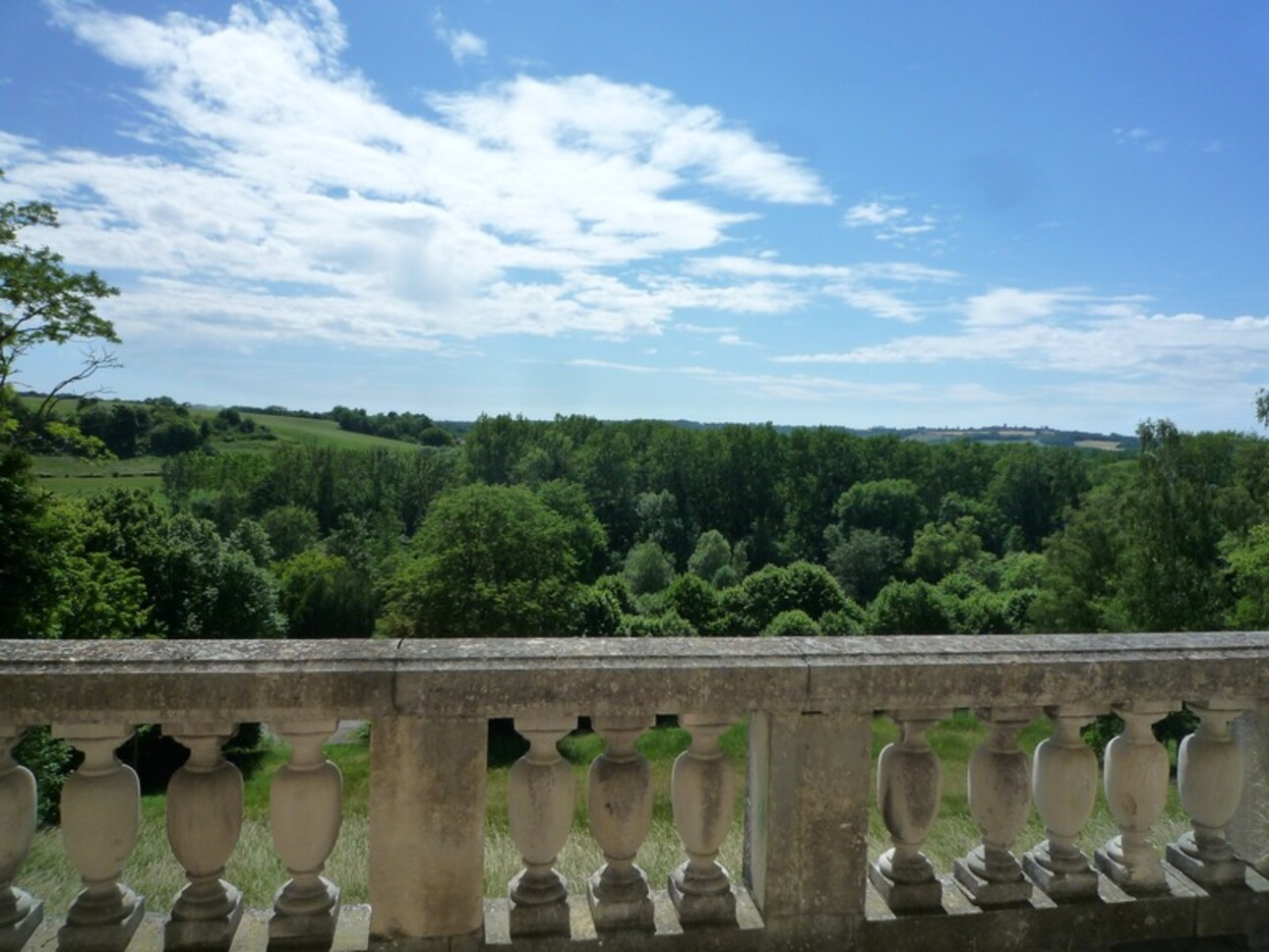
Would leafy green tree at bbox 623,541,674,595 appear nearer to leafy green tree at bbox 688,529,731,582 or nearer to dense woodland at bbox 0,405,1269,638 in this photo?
dense woodland at bbox 0,405,1269,638

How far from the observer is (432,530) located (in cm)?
3941

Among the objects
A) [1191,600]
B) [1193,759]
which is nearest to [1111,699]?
[1193,759]

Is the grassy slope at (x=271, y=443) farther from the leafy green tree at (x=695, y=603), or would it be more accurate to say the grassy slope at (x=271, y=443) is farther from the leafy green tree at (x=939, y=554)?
the leafy green tree at (x=939, y=554)

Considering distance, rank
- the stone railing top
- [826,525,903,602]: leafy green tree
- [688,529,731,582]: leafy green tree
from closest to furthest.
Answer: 1. the stone railing top
2. [688,529,731,582]: leafy green tree
3. [826,525,903,602]: leafy green tree

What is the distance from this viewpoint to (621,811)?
272 cm

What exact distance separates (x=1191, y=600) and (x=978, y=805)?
36473 mm

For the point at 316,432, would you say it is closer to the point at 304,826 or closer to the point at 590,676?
the point at 304,826

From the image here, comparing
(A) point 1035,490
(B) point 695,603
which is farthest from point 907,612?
(A) point 1035,490

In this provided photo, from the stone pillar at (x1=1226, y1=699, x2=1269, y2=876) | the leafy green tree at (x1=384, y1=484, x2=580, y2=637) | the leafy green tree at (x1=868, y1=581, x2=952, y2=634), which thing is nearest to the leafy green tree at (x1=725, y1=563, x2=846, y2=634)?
the leafy green tree at (x1=868, y1=581, x2=952, y2=634)

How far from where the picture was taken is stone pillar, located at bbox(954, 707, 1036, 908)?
289 centimetres

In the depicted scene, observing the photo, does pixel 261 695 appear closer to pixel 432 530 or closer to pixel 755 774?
pixel 755 774

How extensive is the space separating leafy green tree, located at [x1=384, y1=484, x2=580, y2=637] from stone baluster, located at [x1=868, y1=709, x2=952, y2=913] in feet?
108

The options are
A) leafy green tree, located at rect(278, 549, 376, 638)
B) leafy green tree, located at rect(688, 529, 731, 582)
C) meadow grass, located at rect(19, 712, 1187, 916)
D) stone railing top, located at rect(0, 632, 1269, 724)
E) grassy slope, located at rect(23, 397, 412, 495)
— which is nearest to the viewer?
stone railing top, located at rect(0, 632, 1269, 724)

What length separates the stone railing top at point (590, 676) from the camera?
8.14 feet
